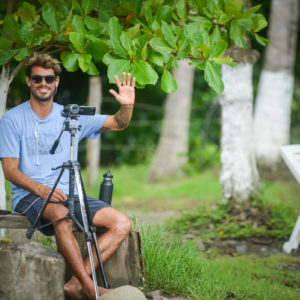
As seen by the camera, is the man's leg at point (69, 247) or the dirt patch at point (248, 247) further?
the dirt patch at point (248, 247)

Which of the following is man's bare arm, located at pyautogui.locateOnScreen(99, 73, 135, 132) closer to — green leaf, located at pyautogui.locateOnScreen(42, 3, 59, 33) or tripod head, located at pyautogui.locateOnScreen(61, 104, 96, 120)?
tripod head, located at pyautogui.locateOnScreen(61, 104, 96, 120)

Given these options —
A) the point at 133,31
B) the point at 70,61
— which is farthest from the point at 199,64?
the point at 70,61

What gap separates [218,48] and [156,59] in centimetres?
45

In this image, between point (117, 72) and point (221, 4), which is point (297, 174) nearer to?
point (221, 4)

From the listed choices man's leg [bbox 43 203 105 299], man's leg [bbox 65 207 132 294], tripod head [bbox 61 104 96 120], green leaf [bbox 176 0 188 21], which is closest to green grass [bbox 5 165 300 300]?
man's leg [bbox 65 207 132 294]

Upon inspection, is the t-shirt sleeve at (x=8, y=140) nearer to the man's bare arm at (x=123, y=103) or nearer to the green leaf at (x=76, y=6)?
the man's bare arm at (x=123, y=103)

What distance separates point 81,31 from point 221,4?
3.56 feet

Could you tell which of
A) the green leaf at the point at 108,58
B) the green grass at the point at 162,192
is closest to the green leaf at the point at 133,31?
the green leaf at the point at 108,58

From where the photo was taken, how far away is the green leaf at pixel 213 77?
143 inches

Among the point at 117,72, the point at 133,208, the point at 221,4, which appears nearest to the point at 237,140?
the point at 133,208

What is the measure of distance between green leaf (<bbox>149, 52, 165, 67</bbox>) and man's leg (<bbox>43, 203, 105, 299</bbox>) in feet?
4.03

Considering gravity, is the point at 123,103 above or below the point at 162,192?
above

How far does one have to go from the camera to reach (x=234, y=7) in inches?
152

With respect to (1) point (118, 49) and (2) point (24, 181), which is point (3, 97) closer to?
(2) point (24, 181)
